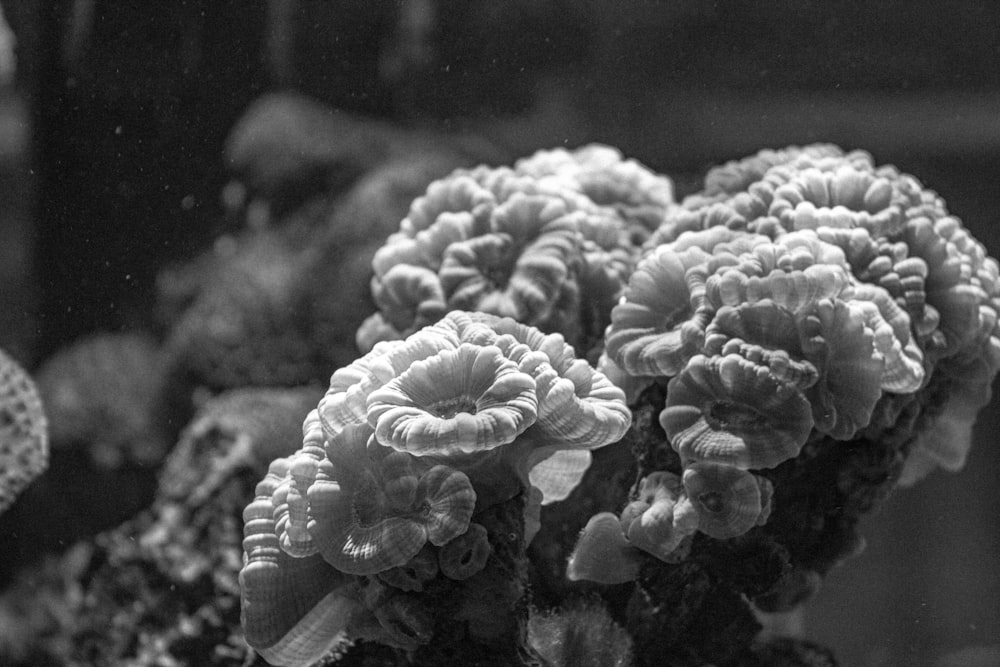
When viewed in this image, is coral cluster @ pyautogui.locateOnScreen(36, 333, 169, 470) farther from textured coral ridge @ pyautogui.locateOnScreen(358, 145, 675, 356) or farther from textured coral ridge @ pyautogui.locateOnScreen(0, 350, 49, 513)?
textured coral ridge @ pyautogui.locateOnScreen(358, 145, 675, 356)

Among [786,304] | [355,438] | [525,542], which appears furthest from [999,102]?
[355,438]

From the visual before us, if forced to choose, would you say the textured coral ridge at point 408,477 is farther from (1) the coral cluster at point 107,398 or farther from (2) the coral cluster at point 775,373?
(1) the coral cluster at point 107,398

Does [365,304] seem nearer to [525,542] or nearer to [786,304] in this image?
[525,542]

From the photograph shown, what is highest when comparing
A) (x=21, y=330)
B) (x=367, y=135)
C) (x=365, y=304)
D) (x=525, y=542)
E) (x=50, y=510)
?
(x=367, y=135)

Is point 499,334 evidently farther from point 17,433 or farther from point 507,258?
point 17,433

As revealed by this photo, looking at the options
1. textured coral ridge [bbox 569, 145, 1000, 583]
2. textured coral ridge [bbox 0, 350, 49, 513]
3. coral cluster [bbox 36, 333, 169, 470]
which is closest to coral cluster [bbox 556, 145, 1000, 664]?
textured coral ridge [bbox 569, 145, 1000, 583]

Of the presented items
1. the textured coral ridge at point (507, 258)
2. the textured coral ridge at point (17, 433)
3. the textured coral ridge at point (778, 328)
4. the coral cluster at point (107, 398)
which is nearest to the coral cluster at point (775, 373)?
the textured coral ridge at point (778, 328)

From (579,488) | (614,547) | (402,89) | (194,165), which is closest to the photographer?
(614,547)
